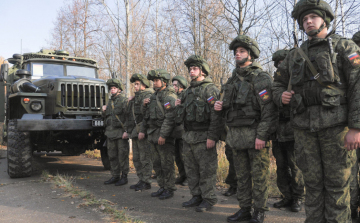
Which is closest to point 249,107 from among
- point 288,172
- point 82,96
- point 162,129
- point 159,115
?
point 288,172

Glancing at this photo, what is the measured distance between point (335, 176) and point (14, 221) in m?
3.37

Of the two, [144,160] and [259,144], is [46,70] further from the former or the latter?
[259,144]

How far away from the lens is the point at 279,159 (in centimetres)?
371

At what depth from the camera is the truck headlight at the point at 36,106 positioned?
5594 millimetres

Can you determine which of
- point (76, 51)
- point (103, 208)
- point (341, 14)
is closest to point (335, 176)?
point (103, 208)

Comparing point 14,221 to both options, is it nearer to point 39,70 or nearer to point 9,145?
point 9,145

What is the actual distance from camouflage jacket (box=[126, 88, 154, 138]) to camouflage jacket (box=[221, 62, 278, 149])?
2067mm

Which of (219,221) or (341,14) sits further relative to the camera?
(341,14)

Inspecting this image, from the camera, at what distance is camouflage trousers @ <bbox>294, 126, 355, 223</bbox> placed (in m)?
2.28

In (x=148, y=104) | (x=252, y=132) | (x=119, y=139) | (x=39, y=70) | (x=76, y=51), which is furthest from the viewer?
(x=76, y=51)

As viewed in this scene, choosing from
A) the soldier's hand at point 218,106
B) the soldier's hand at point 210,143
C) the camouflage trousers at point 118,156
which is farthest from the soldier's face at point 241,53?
the camouflage trousers at point 118,156

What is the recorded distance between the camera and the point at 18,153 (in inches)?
215

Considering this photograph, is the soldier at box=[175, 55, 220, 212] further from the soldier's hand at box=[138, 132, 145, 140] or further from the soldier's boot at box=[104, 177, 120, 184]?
the soldier's boot at box=[104, 177, 120, 184]

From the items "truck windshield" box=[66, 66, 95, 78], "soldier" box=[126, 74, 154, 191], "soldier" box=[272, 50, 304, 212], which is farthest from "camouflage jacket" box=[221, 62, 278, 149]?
"truck windshield" box=[66, 66, 95, 78]
